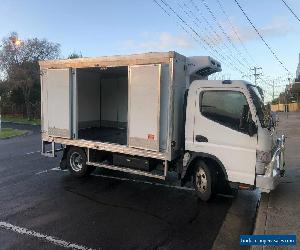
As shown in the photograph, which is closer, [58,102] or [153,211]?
[153,211]

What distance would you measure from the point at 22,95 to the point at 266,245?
142ft

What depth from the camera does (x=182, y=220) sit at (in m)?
7.14

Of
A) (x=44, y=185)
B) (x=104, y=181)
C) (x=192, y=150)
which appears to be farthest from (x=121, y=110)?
(x=192, y=150)

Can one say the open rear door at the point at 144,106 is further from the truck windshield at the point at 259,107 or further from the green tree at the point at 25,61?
the green tree at the point at 25,61

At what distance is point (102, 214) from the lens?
7426mm

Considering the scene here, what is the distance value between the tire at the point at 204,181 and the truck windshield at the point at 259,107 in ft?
5.30

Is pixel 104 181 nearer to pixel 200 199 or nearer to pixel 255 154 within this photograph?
pixel 200 199

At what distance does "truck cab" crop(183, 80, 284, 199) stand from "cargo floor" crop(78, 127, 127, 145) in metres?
2.37

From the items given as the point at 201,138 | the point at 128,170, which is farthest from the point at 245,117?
the point at 128,170

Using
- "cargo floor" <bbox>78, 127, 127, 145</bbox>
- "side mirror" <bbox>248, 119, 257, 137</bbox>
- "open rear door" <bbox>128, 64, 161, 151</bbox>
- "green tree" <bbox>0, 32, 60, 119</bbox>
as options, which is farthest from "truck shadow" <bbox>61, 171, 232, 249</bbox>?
"green tree" <bbox>0, 32, 60, 119</bbox>

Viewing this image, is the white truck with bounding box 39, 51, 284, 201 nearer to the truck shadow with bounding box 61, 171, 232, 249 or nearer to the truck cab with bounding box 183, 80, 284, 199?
the truck cab with bounding box 183, 80, 284, 199

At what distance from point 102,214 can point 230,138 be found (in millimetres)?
3203

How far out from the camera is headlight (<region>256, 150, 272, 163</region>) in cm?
739

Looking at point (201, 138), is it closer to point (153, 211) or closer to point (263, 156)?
→ point (263, 156)
